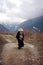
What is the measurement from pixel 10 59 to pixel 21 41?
8.06m

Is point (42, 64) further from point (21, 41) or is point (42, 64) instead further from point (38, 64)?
point (21, 41)

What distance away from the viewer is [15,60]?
1855cm

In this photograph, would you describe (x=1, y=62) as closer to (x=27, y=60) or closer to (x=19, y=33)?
(x=27, y=60)

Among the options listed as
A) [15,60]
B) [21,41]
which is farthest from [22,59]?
[21,41]

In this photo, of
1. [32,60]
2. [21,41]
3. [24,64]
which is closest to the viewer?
[24,64]

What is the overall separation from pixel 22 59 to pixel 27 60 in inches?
28.5

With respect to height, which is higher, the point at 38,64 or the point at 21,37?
the point at 21,37

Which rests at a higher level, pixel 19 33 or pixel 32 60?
pixel 19 33

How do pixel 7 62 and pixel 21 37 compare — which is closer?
pixel 7 62

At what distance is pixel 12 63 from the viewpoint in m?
17.5

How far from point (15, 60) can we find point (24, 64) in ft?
5.10

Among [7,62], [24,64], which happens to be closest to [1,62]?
[7,62]

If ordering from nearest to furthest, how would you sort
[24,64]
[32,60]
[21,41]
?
1. [24,64]
2. [32,60]
3. [21,41]

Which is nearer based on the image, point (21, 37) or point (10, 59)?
point (10, 59)
